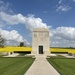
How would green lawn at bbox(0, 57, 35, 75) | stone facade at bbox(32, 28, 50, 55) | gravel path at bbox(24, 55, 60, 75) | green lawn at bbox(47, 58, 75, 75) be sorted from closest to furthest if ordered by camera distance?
gravel path at bbox(24, 55, 60, 75), green lawn at bbox(0, 57, 35, 75), green lawn at bbox(47, 58, 75, 75), stone facade at bbox(32, 28, 50, 55)

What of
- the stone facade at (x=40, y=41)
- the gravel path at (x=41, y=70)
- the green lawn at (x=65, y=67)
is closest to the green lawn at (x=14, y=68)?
the gravel path at (x=41, y=70)

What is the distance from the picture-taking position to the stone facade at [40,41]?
48.3 meters

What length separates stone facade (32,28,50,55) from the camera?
48281 mm

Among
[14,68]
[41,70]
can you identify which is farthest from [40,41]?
[41,70]

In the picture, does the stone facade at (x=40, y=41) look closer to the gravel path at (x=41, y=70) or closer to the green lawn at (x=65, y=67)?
the green lawn at (x=65, y=67)

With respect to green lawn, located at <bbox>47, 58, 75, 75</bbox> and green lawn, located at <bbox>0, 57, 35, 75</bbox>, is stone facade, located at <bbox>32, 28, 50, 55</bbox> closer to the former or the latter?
green lawn, located at <bbox>47, 58, 75, 75</bbox>

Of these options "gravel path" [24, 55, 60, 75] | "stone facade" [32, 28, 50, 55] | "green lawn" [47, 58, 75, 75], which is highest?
"stone facade" [32, 28, 50, 55]

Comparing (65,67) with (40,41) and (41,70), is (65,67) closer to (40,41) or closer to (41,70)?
(41,70)

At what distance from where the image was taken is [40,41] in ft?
159

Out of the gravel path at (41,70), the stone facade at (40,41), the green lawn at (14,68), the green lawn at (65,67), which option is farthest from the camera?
the stone facade at (40,41)

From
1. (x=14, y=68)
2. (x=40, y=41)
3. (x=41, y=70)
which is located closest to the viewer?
(x=41, y=70)

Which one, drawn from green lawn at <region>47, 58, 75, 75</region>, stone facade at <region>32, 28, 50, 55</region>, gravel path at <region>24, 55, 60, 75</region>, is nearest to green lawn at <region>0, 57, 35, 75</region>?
gravel path at <region>24, 55, 60, 75</region>

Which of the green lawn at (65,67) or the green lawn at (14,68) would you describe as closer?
the green lawn at (14,68)

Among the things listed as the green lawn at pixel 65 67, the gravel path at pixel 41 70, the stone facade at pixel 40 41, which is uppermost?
the stone facade at pixel 40 41
